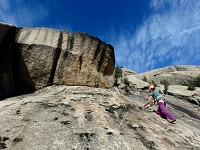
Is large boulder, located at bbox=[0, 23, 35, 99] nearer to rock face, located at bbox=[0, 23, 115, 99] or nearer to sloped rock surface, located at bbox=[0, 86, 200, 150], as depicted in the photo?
rock face, located at bbox=[0, 23, 115, 99]

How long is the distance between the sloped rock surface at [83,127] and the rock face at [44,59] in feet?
7.77

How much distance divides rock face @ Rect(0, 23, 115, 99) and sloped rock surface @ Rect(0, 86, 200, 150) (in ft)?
7.77

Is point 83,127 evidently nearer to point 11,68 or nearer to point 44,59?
point 44,59

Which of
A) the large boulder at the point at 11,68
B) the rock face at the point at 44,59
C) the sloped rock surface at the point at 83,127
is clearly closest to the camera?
the sloped rock surface at the point at 83,127

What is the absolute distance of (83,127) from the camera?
6.89 m

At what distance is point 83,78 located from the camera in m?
12.3

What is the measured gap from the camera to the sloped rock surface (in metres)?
6.04

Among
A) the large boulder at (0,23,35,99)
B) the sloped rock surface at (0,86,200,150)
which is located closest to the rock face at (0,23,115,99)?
the large boulder at (0,23,35,99)

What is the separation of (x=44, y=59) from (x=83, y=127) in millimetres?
5664

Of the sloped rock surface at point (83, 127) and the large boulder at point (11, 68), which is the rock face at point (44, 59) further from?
the sloped rock surface at point (83, 127)

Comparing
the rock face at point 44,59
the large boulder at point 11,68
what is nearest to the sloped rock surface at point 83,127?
the rock face at point 44,59

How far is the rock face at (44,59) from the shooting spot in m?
11.4

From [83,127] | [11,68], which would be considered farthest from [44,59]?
[83,127]

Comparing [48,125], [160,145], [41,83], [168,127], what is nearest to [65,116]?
[48,125]
